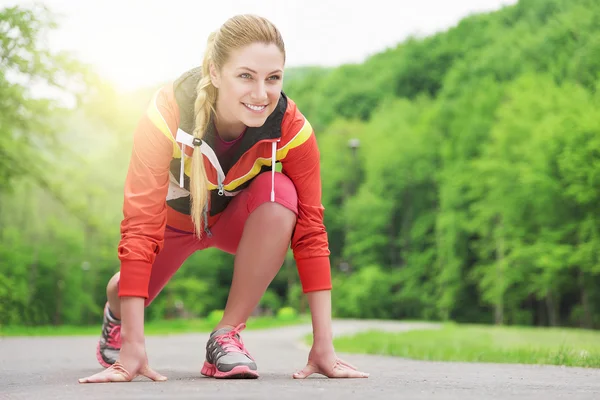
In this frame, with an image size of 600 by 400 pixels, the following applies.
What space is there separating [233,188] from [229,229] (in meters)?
0.28

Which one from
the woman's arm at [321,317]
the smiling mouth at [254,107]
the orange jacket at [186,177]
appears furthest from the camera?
the woman's arm at [321,317]

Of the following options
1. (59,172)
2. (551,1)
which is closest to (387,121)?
(551,1)

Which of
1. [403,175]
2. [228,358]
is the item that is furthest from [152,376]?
[403,175]

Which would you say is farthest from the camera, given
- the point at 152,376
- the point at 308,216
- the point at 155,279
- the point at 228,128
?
the point at 155,279

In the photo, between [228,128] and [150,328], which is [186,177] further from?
[150,328]

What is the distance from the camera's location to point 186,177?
4.04 metres

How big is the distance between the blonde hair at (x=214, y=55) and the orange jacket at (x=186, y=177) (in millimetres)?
90

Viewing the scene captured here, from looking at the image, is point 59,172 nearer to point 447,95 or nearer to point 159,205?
point 159,205

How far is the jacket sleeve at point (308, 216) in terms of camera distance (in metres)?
3.89

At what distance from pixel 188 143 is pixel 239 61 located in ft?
1.44

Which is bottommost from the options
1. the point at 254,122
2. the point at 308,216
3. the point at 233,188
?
the point at 308,216

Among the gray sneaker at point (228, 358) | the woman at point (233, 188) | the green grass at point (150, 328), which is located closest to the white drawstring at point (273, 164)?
the woman at point (233, 188)

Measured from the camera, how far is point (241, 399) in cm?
251

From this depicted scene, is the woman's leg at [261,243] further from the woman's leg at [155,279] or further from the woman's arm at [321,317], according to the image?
the woman's leg at [155,279]
